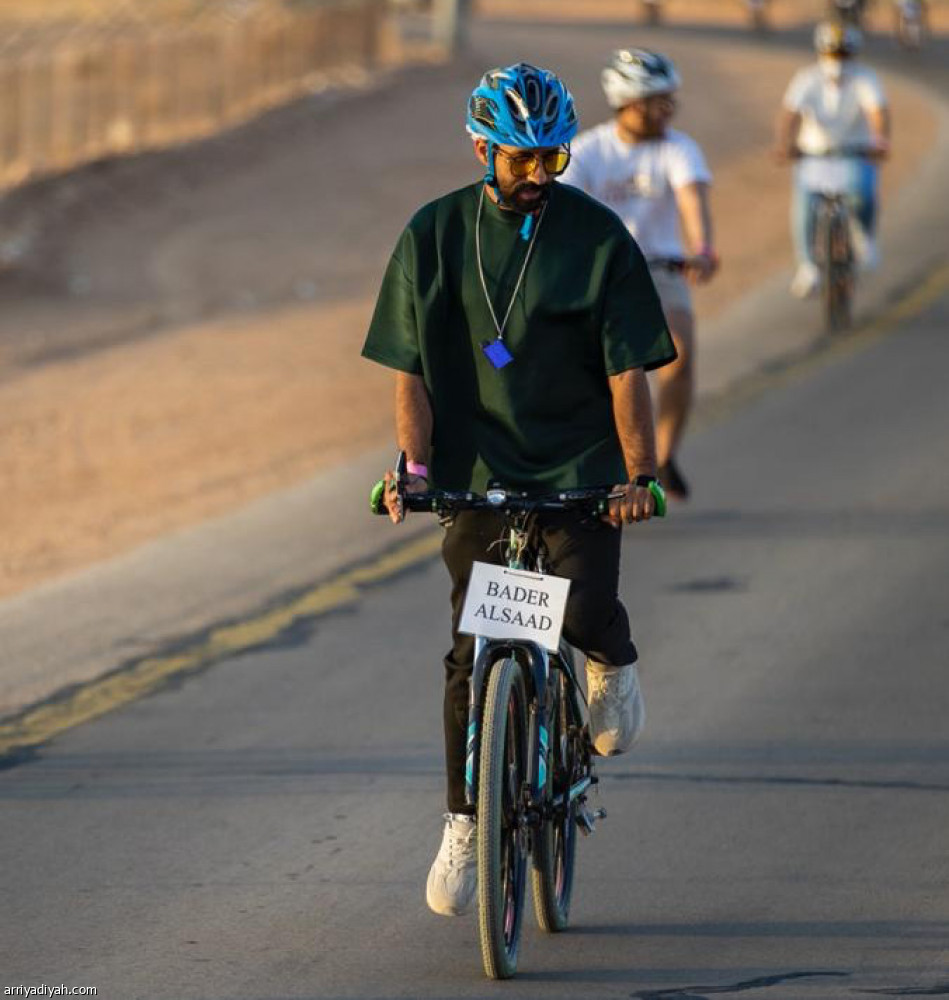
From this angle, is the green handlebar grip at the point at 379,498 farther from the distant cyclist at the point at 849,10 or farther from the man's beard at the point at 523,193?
the distant cyclist at the point at 849,10

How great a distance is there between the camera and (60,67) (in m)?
33.4

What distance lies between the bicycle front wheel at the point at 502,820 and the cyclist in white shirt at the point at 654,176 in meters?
5.78

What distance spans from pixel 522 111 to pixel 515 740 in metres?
1.47

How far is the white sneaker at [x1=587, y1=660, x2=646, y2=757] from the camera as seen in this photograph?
22.1 ft

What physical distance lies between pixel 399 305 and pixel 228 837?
1970mm

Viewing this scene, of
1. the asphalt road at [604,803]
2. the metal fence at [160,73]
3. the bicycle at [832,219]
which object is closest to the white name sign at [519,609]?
the asphalt road at [604,803]

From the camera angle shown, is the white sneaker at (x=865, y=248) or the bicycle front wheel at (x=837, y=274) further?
the white sneaker at (x=865, y=248)

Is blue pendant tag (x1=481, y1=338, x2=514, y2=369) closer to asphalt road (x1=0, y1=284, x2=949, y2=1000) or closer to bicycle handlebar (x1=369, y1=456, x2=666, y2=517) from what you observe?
bicycle handlebar (x1=369, y1=456, x2=666, y2=517)

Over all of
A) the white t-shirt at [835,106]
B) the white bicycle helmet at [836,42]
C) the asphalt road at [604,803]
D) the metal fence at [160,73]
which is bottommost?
the asphalt road at [604,803]

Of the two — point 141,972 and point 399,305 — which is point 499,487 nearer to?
point 399,305

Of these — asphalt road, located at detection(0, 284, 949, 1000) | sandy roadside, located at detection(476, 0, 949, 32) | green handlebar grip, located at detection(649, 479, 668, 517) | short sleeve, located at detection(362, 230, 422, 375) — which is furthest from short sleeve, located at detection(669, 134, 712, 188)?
sandy roadside, located at detection(476, 0, 949, 32)

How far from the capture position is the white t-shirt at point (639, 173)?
1195 cm

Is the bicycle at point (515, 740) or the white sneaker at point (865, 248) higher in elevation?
the white sneaker at point (865, 248)

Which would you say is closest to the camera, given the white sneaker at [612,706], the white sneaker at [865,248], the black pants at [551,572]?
the black pants at [551,572]
